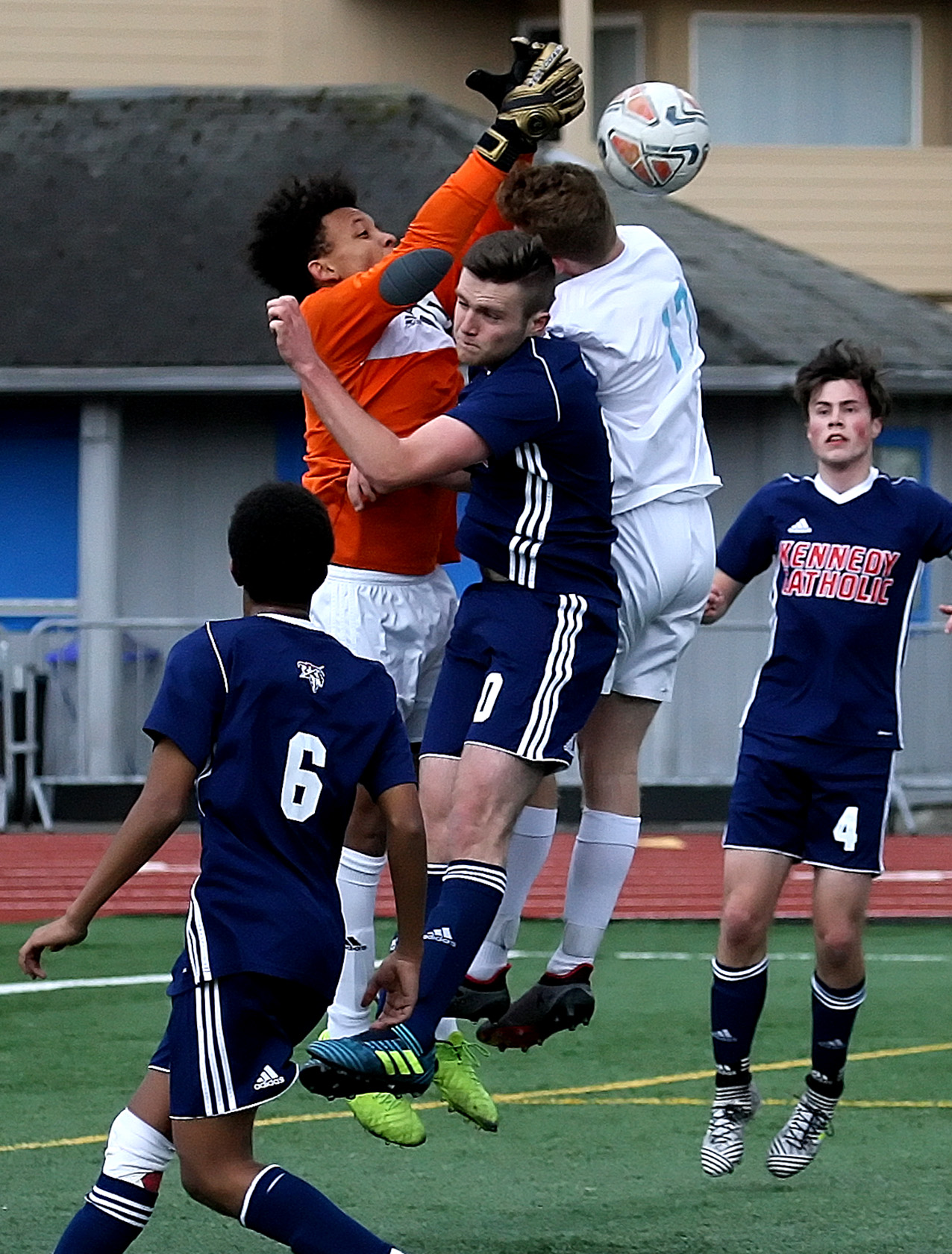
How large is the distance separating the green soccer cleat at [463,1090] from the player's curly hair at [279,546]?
5.50ft

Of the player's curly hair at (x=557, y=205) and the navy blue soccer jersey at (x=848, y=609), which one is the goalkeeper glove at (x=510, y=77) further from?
the navy blue soccer jersey at (x=848, y=609)

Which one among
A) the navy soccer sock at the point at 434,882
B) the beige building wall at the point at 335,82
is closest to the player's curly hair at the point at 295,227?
the navy soccer sock at the point at 434,882

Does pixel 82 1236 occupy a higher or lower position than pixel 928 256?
lower

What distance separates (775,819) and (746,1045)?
0.74 metres

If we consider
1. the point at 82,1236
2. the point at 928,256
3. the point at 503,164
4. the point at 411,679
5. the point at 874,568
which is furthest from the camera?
the point at 928,256

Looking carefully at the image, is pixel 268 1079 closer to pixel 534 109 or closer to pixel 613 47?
pixel 534 109

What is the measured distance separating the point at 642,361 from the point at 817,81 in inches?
669

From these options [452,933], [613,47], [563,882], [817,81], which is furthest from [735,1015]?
[817,81]

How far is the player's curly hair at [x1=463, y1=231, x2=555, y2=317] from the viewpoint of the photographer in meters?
5.82

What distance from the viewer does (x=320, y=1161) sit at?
7.45m

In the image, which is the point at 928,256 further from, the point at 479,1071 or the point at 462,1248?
the point at 462,1248

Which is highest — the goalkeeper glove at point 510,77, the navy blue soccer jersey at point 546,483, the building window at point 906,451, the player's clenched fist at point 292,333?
the building window at point 906,451

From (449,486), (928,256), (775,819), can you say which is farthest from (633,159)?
(928,256)

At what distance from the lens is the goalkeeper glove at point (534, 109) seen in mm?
6098
